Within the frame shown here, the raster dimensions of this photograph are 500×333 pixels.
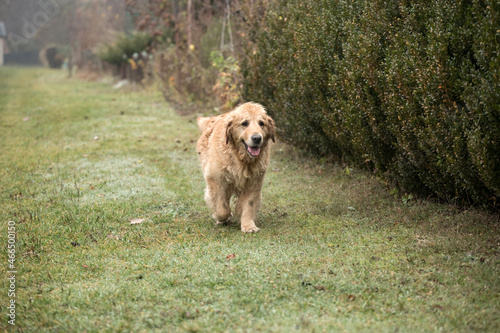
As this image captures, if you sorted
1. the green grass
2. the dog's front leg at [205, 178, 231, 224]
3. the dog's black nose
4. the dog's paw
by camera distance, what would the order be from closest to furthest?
the green grass, the dog's black nose, the dog's paw, the dog's front leg at [205, 178, 231, 224]

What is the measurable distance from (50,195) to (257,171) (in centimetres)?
336

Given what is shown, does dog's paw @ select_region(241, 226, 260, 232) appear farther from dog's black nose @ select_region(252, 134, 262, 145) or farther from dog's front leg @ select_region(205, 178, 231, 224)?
dog's black nose @ select_region(252, 134, 262, 145)

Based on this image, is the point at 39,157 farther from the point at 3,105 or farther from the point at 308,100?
the point at 3,105

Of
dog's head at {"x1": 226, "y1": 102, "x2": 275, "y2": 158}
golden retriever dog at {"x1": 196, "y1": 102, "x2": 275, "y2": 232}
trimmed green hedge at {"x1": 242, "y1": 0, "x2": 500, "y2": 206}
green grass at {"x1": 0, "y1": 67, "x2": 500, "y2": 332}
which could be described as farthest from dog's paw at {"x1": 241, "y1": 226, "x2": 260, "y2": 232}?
trimmed green hedge at {"x1": 242, "y1": 0, "x2": 500, "y2": 206}

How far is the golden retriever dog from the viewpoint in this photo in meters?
5.50

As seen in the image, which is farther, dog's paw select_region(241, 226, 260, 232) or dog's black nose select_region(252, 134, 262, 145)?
dog's paw select_region(241, 226, 260, 232)

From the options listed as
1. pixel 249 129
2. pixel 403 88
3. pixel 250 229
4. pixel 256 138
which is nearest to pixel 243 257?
pixel 250 229

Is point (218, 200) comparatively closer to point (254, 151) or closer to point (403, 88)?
point (254, 151)

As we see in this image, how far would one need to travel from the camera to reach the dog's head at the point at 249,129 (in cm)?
539

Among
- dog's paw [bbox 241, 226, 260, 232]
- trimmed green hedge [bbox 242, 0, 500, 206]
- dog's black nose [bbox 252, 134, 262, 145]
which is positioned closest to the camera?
trimmed green hedge [bbox 242, 0, 500, 206]

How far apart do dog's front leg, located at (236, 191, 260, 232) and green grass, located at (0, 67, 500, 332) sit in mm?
190

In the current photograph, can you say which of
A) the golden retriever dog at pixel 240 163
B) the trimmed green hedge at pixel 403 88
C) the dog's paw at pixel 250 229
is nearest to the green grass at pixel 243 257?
the dog's paw at pixel 250 229

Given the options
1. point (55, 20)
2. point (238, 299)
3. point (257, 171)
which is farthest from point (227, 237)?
point (55, 20)

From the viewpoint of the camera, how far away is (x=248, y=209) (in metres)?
5.62
